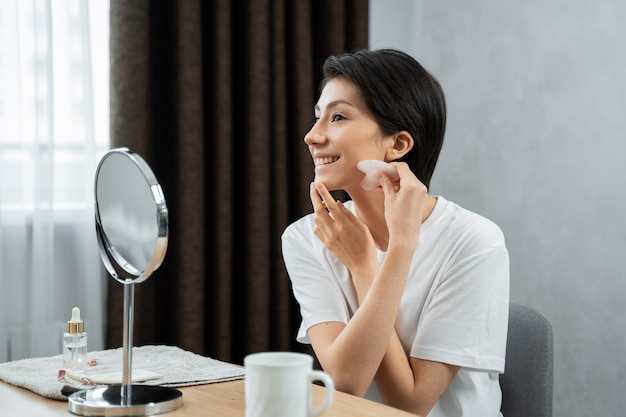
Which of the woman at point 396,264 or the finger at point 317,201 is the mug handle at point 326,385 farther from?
the finger at point 317,201

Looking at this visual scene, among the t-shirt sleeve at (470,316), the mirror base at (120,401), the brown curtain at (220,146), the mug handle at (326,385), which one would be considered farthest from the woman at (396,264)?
the brown curtain at (220,146)

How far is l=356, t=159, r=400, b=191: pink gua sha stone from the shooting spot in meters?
1.54

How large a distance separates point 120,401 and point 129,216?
0.24m

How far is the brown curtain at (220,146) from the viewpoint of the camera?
2430 millimetres

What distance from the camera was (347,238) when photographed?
1518 millimetres

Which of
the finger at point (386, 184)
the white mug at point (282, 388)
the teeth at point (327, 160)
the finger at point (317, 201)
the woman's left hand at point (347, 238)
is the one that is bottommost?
the white mug at point (282, 388)

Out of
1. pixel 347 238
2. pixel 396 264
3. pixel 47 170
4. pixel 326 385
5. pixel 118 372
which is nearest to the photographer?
pixel 326 385

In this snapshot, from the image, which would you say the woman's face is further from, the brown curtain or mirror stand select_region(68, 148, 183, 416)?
the brown curtain

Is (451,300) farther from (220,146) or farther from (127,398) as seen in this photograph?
(220,146)

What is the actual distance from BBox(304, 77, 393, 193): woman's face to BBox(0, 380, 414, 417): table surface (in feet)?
1.75

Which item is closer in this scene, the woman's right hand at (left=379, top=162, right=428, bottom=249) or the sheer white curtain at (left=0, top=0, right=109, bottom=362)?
the woman's right hand at (left=379, top=162, right=428, bottom=249)

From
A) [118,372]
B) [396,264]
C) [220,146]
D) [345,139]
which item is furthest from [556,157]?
[118,372]

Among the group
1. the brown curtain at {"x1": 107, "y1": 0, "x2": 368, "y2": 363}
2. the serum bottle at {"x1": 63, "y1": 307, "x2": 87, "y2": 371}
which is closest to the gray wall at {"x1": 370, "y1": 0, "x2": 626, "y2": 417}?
the brown curtain at {"x1": 107, "y1": 0, "x2": 368, "y2": 363}

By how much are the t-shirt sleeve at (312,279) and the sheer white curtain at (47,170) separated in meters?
0.90
